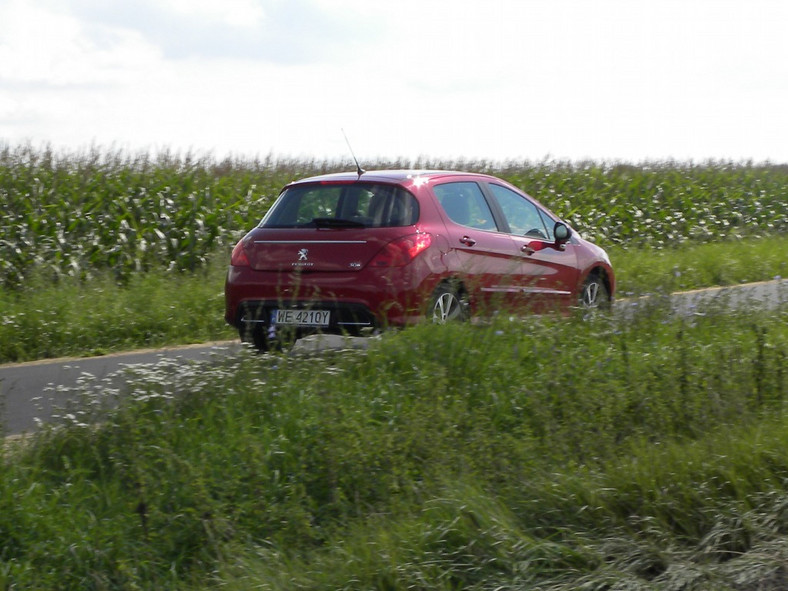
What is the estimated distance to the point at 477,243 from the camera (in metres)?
9.62

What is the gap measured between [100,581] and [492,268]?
5.55m

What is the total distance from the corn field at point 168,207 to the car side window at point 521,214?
6.24m

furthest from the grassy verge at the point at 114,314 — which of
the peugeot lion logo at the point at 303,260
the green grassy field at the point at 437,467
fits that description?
the peugeot lion logo at the point at 303,260

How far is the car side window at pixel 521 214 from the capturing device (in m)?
10.4

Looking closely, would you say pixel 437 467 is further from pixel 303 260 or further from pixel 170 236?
pixel 170 236

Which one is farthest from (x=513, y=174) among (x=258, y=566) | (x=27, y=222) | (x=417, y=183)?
(x=258, y=566)

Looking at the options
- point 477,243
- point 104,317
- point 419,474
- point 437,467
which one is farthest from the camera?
point 104,317

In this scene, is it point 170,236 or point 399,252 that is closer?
point 399,252

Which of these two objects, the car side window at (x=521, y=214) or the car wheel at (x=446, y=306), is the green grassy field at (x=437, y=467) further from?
the car side window at (x=521, y=214)

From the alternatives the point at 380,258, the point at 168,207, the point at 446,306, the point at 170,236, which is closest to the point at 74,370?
the point at 380,258

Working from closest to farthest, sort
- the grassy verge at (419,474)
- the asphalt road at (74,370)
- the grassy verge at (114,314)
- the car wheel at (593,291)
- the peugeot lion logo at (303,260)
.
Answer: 1. the grassy verge at (419,474)
2. the asphalt road at (74,370)
3. the peugeot lion logo at (303,260)
4. the car wheel at (593,291)
5. the grassy verge at (114,314)

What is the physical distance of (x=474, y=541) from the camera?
4699 millimetres

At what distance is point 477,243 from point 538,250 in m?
1.08

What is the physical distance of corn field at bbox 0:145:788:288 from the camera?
15.5 m
